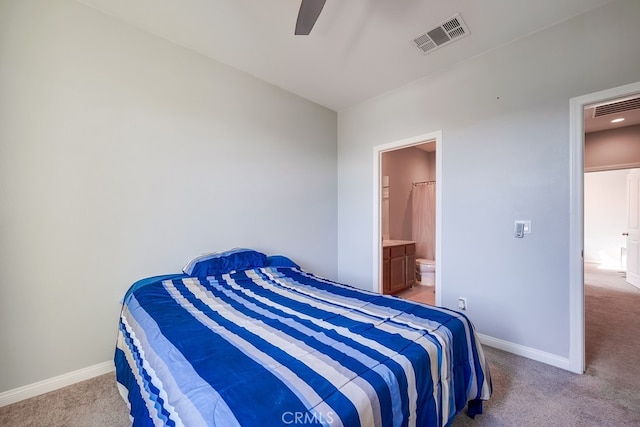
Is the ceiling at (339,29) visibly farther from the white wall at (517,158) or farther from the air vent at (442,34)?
the white wall at (517,158)

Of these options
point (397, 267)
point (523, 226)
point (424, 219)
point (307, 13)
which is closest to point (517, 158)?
point (523, 226)

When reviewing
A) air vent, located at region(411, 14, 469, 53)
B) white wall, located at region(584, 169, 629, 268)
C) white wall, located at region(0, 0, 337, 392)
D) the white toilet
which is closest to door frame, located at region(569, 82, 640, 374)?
air vent, located at region(411, 14, 469, 53)

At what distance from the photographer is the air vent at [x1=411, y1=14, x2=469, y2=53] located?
82.2 inches

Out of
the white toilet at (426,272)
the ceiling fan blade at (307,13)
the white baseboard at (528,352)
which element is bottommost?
the white baseboard at (528,352)

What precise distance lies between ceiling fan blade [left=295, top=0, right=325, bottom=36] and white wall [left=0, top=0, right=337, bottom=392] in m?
1.41

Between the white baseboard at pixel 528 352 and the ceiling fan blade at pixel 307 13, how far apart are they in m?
2.97

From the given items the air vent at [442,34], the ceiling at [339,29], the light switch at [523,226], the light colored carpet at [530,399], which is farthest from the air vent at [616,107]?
the light colored carpet at [530,399]

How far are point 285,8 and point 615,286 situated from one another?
6309 millimetres

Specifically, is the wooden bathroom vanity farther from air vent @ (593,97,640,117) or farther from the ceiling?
air vent @ (593,97,640,117)

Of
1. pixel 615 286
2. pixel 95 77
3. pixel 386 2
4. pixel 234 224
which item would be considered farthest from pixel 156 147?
pixel 615 286

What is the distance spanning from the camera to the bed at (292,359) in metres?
0.85

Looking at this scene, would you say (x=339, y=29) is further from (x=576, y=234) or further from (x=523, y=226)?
(x=576, y=234)

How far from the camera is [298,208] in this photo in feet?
11.0

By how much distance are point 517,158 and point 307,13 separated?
2.10 metres
